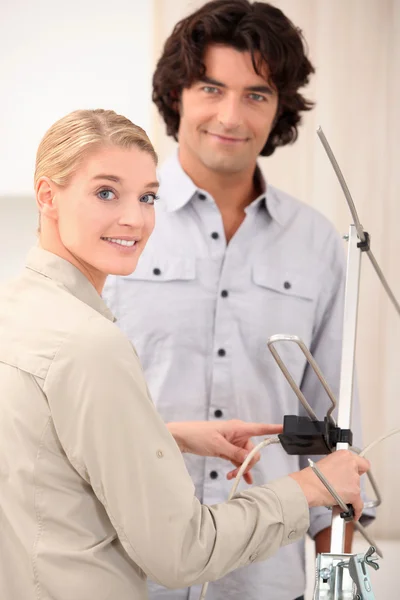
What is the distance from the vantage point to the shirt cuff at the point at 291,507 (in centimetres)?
116

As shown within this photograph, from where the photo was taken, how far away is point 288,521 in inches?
45.6

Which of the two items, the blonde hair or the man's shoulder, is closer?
the blonde hair

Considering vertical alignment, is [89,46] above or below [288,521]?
above

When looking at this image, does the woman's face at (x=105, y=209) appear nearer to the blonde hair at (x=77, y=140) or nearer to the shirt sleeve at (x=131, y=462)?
the blonde hair at (x=77, y=140)

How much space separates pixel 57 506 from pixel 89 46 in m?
1.71

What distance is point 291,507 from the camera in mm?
1161

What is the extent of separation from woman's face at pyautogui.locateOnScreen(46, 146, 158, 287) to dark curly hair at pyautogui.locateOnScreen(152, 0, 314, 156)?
61cm

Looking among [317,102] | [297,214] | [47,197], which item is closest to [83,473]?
[47,197]

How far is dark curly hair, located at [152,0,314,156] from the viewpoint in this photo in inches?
66.7

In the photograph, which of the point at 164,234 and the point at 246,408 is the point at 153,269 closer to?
the point at 164,234

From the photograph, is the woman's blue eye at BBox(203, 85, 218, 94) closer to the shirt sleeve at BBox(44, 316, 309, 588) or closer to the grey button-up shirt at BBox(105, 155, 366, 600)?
the grey button-up shirt at BBox(105, 155, 366, 600)

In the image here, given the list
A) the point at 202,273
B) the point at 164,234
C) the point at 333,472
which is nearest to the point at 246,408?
the point at 202,273

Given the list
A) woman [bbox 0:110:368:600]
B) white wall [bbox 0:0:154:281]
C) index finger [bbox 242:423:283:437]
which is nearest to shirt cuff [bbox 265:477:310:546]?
woman [bbox 0:110:368:600]

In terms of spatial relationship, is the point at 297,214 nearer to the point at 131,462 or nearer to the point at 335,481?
the point at 335,481
